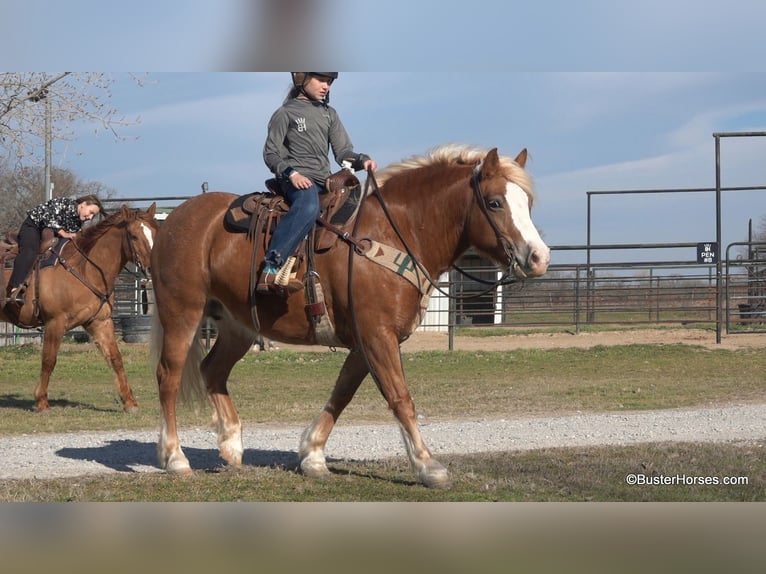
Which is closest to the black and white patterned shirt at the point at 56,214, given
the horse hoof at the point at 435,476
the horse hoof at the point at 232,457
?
the horse hoof at the point at 232,457

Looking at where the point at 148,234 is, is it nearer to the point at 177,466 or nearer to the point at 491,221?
the point at 177,466

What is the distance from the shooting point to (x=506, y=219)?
609 cm

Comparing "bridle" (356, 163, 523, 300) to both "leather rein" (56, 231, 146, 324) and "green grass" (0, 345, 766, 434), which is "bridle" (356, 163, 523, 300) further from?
"leather rein" (56, 231, 146, 324)

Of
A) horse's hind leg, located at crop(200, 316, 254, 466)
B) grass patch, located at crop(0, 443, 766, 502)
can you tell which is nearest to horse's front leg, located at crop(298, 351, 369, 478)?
grass patch, located at crop(0, 443, 766, 502)

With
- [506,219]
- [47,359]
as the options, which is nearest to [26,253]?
[47,359]

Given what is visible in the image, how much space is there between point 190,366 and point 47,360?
206 inches

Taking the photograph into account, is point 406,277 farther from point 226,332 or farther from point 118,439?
point 118,439

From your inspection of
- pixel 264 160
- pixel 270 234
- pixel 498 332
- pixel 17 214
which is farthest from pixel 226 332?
pixel 17 214

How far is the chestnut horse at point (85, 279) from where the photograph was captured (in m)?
12.0

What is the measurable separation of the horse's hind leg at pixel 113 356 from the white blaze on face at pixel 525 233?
7002 millimetres

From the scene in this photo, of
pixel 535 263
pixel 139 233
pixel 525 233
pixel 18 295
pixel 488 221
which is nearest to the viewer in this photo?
pixel 535 263

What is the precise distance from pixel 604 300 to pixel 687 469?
1601 cm

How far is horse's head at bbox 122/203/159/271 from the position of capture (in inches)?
466

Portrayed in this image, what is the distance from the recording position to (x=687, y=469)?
262 inches
